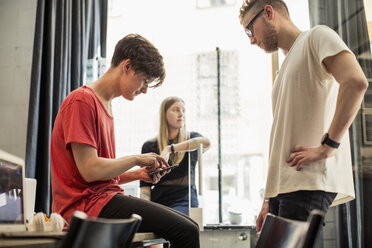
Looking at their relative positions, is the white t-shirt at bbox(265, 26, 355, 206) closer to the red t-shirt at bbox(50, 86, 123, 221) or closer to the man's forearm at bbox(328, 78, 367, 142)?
the man's forearm at bbox(328, 78, 367, 142)

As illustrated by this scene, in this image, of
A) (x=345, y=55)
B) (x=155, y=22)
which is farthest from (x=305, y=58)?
(x=155, y=22)

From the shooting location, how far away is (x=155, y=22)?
4.44m

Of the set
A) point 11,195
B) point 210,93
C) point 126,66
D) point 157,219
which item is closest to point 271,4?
point 126,66

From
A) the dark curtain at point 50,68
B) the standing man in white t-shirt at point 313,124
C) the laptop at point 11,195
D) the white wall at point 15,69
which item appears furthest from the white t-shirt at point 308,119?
the white wall at point 15,69

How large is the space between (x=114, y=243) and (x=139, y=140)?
234 centimetres

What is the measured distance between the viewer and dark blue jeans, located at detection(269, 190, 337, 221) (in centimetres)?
130

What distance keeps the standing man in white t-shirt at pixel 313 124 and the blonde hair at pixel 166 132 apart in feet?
4.74

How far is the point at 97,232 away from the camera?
79cm

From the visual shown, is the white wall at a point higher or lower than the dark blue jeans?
higher

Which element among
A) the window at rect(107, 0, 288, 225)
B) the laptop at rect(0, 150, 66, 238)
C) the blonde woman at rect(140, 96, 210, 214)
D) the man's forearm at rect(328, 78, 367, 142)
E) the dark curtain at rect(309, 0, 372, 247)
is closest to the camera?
the laptop at rect(0, 150, 66, 238)

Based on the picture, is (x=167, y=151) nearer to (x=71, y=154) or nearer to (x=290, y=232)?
(x=71, y=154)

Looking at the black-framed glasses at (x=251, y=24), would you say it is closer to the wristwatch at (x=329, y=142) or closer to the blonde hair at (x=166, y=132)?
the wristwatch at (x=329, y=142)

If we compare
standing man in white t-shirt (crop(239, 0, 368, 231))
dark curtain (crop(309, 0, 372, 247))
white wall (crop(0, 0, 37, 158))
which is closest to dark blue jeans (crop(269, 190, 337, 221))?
standing man in white t-shirt (crop(239, 0, 368, 231))

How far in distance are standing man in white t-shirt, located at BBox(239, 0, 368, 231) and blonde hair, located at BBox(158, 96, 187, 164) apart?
145cm
